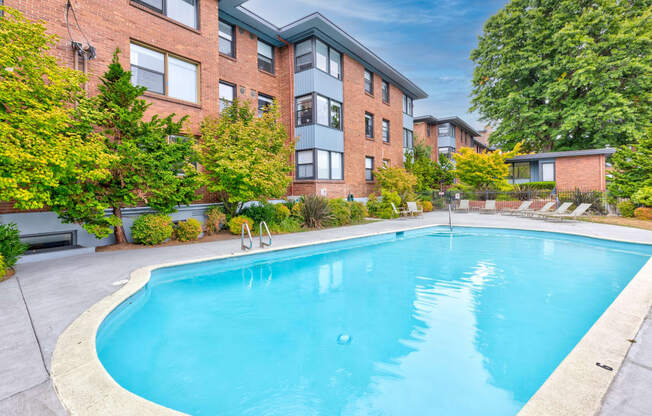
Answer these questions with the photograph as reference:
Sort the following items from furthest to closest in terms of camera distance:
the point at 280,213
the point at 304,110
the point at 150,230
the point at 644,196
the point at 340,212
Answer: the point at 304,110 < the point at 340,212 < the point at 644,196 < the point at 280,213 < the point at 150,230

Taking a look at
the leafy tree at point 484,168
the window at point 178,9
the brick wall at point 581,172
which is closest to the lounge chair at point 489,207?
the leafy tree at point 484,168

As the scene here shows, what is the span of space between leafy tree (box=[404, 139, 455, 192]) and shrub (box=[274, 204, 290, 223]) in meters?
12.3

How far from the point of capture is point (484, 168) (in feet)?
69.3

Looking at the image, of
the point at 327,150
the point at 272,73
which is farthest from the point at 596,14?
the point at 272,73

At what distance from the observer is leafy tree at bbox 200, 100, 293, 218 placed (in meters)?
10.1

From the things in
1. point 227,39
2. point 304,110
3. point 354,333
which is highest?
point 227,39

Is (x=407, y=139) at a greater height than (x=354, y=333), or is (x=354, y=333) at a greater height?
(x=407, y=139)

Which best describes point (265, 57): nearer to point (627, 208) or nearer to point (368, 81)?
point (368, 81)

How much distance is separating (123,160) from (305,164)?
9.27 meters

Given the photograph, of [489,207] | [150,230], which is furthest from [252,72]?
[489,207]

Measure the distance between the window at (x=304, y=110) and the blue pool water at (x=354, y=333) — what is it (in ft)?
32.6

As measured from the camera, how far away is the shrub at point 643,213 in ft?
43.2

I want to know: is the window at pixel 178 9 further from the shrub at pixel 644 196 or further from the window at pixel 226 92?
the shrub at pixel 644 196

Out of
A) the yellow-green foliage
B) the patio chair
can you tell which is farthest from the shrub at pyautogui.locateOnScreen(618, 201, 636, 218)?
the yellow-green foliage
